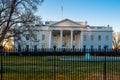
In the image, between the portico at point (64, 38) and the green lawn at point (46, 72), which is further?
the portico at point (64, 38)

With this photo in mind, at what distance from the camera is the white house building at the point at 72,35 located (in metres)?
98.0

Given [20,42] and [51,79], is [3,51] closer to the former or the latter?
[51,79]

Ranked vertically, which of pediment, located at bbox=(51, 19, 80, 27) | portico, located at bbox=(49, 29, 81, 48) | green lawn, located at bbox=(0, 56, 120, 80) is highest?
pediment, located at bbox=(51, 19, 80, 27)

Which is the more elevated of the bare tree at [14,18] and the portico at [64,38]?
the bare tree at [14,18]

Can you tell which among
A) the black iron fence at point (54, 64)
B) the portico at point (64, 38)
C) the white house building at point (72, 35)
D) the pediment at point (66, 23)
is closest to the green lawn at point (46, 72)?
the black iron fence at point (54, 64)

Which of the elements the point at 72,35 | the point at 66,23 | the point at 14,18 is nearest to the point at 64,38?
the point at 72,35

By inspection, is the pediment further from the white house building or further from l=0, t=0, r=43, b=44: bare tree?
l=0, t=0, r=43, b=44: bare tree

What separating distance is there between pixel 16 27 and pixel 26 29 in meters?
0.84

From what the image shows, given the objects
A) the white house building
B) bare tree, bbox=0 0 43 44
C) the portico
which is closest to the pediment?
the white house building

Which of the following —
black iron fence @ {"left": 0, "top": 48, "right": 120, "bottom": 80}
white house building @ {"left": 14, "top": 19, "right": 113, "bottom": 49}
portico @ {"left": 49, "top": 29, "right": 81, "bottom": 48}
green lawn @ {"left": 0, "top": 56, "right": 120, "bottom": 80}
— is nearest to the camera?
black iron fence @ {"left": 0, "top": 48, "right": 120, "bottom": 80}

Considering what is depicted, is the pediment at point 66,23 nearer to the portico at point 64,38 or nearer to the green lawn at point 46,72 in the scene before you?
the portico at point 64,38

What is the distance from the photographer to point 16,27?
24.8 metres

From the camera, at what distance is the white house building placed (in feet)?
322

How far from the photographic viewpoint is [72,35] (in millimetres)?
100062
